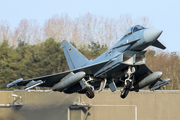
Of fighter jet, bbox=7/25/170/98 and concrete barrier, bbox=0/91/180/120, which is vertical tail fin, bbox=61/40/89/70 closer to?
fighter jet, bbox=7/25/170/98

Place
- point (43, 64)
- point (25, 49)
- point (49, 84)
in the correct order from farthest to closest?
point (25, 49) → point (43, 64) → point (49, 84)

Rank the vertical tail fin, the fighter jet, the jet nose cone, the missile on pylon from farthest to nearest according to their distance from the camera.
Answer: the vertical tail fin → the missile on pylon → the fighter jet → the jet nose cone

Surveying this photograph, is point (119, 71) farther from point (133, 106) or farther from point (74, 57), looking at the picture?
point (133, 106)

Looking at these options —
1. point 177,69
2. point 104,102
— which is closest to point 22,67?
point 104,102

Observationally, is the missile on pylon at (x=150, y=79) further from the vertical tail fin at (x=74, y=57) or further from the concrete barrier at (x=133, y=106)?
the concrete barrier at (x=133, y=106)

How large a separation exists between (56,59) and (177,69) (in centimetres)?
1908

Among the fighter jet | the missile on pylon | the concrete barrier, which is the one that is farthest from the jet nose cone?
the concrete barrier

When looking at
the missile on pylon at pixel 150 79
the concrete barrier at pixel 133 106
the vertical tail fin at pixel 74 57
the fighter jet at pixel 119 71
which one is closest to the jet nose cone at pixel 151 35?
the fighter jet at pixel 119 71

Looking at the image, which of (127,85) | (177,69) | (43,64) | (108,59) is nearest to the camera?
(127,85)

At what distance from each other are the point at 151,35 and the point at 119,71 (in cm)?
282

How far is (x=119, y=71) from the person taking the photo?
630 inches

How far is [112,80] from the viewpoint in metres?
17.1

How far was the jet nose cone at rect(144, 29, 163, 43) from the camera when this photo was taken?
47.4 feet

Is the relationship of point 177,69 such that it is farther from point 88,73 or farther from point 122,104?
point 88,73
